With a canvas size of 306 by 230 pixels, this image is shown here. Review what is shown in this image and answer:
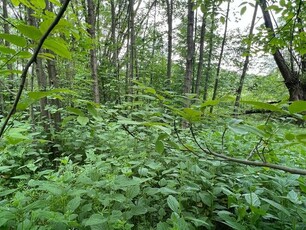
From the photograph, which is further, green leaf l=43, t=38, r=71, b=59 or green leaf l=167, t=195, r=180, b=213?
green leaf l=167, t=195, r=180, b=213

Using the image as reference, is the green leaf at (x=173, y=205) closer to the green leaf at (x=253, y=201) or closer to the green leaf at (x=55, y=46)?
the green leaf at (x=253, y=201)

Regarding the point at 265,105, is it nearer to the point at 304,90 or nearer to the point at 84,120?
the point at 84,120

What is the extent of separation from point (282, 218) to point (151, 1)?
39.3 ft

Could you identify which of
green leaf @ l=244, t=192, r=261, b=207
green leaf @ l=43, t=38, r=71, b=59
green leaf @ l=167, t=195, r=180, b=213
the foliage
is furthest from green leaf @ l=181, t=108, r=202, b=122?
green leaf @ l=244, t=192, r=261, b=207

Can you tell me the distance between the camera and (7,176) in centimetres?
183

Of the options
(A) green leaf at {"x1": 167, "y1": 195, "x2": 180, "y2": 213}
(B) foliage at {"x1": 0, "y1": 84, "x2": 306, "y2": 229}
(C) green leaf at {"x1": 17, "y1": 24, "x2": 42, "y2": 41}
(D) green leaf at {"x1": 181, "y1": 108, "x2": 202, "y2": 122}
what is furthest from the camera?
(A) green leaf at {"x1": 167, "y1": 195, "x2": 180, "y2": 213}

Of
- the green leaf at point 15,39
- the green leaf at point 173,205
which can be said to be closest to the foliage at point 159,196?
the green leaf at point 173,205

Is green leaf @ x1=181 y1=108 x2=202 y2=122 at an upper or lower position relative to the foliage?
upper

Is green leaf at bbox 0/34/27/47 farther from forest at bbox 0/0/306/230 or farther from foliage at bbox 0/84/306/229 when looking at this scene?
foliage at bbox 0/84/306/229

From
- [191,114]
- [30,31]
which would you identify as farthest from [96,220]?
[30,31]

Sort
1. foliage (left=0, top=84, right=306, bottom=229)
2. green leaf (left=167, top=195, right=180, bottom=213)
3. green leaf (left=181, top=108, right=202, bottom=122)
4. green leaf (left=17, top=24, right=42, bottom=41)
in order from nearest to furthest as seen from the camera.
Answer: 1. green leaf (left=17, top=24, right=42, bottom=41)
2. green leaf (left=181, top=108, right=202, bottom=122)
3. foliage (left=0, top=84, right=306, bottom=229)
4. green leaf (left=167, top=195, right=180, bottom=213)

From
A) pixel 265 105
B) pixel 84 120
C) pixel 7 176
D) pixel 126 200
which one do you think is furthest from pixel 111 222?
pixel 7 176

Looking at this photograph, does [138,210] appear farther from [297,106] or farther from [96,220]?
[297,106]

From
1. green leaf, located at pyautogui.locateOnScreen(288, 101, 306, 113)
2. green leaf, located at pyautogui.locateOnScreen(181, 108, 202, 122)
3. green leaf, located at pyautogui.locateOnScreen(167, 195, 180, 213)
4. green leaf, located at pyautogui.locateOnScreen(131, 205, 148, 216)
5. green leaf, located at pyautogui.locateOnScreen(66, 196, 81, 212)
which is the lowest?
green leaf, located at pyautogui.locateOnScreen(131, 205, 148, 216)
